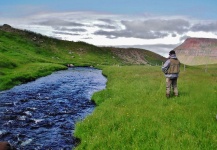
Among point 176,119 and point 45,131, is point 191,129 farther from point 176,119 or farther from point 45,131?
point 45,131

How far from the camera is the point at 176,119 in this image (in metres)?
14.4

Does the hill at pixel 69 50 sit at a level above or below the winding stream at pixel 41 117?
above

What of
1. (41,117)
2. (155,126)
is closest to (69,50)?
(41,117)

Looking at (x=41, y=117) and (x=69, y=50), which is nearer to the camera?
(x=41, y=117)

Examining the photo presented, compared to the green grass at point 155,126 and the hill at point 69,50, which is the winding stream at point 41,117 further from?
the hill at point 69,50

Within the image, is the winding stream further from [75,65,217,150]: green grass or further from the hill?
the hill

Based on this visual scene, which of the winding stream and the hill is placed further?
the hill

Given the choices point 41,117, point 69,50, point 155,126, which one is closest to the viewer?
point 155,126

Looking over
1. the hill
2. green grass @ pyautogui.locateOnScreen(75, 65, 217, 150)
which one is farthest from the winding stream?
the hill

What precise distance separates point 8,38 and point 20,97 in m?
104

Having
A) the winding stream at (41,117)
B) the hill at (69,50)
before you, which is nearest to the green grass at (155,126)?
the winding stream at (41,117)

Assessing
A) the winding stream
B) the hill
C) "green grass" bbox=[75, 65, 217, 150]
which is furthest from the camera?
the hill

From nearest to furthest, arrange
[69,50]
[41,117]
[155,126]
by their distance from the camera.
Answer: [155,126] < [41,117] < [69,50]

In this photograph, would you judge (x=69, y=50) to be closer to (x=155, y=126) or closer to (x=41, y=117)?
(x=41, y=117)
